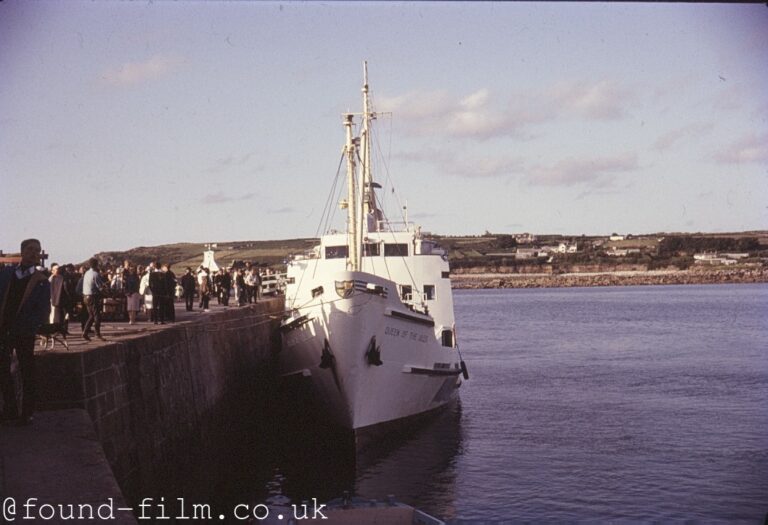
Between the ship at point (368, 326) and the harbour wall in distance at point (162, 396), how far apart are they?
74.4 inches

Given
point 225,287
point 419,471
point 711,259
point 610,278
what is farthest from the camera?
point 711,259

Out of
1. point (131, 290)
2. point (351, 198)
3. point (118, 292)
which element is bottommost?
point (118, 292)

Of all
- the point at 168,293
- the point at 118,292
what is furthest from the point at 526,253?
the point at 168,293

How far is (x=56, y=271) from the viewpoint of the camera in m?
15.2

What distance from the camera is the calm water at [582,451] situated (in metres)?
16.0

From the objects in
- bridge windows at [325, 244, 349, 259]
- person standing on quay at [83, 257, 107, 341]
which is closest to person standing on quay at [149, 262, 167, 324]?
person standing on quay at [83, 257, 107, 341]

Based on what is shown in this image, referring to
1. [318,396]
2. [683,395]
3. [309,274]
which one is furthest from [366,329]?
[683,395]

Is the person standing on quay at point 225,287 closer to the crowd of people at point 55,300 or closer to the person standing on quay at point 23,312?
the crowd of people at point 55,300

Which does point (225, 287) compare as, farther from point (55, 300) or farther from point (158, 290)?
point (55, 300)

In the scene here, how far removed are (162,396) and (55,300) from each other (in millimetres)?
2618

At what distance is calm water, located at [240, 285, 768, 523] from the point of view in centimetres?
1596

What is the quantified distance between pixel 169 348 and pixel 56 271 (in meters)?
2.50

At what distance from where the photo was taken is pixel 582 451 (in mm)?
20109

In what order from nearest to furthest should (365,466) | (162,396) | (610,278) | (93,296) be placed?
(162,396) < (93,296) < (365,466) < (610,278)
